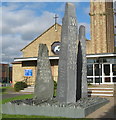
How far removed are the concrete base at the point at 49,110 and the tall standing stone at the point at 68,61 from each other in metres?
1.20

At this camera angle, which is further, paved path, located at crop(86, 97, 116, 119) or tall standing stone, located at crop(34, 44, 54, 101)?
tall standing stone, located at crop(34, 44, 54, 101)

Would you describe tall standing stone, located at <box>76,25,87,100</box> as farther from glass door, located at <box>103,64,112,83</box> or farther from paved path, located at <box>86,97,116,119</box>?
glass door, located at <box>103,64,112,83</box>

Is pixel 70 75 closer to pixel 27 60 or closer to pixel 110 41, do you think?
pixel 27 60

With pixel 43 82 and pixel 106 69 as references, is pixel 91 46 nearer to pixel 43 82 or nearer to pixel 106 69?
pixel 106 69

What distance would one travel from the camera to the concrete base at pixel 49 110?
24.3ft

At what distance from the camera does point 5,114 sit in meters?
8.21

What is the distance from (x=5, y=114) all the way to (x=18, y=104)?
643mm

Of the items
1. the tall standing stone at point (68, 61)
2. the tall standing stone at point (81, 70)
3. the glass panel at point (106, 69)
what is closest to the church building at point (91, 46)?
the glass panel at point (106, 69)

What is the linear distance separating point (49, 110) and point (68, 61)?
2.50 meters

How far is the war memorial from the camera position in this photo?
25.7 feet

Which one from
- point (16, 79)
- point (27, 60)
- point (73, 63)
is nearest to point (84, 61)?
point (73, 63)

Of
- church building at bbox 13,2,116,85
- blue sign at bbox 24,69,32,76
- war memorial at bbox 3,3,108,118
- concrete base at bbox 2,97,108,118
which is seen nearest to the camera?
concrete base at bbox 2,97,108,118

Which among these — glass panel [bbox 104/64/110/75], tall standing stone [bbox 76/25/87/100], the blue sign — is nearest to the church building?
the blue sign

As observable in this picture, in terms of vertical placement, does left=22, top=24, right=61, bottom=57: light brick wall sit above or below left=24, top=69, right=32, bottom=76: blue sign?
above
